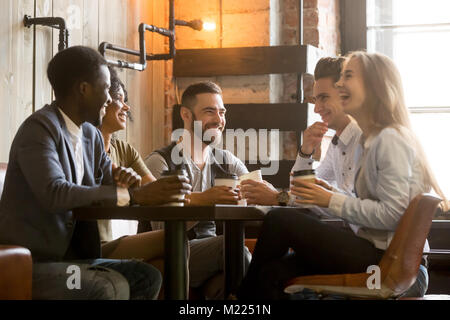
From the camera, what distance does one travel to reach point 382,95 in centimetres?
208

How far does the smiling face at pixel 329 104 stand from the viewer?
2.80 meters

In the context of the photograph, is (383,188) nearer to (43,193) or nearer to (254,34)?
(43,193)

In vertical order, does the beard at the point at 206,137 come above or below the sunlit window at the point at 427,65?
below

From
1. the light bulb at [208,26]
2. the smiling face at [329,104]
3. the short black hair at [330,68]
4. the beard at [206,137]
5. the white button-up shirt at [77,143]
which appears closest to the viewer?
the white button-up shirt at [77,143]

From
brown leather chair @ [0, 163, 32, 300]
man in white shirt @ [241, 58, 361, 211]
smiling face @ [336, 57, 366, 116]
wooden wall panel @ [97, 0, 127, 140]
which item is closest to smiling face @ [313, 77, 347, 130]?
man in white shirt @ [241, 58, 361, 211]

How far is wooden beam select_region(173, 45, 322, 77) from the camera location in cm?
373

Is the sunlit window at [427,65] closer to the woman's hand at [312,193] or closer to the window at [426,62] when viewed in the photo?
the window at [426,62]

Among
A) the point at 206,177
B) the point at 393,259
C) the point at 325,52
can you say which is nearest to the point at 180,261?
the point at 393,259

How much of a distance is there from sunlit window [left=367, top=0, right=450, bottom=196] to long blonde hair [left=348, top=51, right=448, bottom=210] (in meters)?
1.90

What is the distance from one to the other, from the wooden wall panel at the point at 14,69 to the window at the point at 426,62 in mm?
2051

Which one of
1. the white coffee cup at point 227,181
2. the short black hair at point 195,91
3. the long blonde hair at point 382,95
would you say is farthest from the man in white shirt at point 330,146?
the short black hair at point 195,91

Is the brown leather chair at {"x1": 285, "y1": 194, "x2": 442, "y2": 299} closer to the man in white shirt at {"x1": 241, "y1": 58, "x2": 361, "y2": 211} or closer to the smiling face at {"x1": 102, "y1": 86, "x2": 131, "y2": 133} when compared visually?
the man in white shirt at {"x1": 241, "y1": 58, "x2": 361, "y2": 211}
